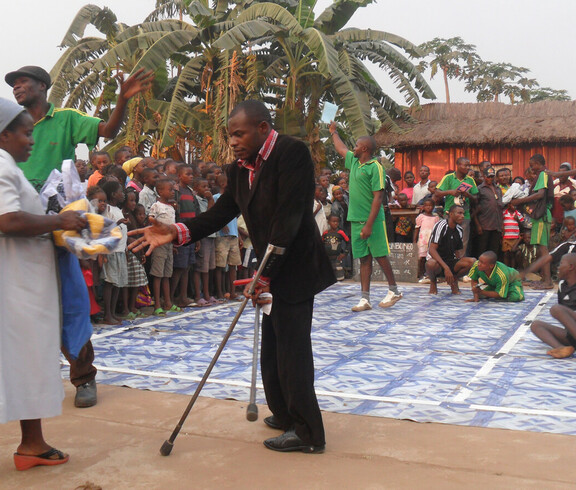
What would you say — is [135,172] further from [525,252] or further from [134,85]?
[525,252]

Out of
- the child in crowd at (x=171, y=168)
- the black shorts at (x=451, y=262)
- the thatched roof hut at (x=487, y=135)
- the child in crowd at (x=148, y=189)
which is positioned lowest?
the black shorts at (x=451, y=262)

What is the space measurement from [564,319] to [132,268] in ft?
14.5

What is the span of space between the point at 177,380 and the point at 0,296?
2018 mm

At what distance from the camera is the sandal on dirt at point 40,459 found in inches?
123

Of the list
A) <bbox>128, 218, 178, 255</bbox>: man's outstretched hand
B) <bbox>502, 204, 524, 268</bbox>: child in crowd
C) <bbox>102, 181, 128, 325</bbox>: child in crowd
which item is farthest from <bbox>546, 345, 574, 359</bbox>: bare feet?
<bbox>502, 204, 524, 268</bbox>: child in crowd

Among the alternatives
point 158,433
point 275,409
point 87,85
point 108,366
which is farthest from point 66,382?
point 87,85

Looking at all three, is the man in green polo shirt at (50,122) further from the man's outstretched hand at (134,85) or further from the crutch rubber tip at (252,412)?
the crutch rubber tip at (252,412)

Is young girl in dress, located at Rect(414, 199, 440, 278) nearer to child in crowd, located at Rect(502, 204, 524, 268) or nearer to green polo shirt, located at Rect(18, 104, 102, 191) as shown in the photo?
child in crowd, located at Rect(502, 204, 524, 268)

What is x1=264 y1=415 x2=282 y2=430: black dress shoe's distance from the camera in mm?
3723

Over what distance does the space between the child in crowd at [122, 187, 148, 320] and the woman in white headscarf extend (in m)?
4.17

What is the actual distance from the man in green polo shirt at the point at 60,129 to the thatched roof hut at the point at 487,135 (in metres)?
16.6

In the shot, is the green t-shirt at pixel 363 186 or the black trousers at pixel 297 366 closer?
the black trousers at pixel 297 366

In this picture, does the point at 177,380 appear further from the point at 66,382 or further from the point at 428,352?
the point at 428,352

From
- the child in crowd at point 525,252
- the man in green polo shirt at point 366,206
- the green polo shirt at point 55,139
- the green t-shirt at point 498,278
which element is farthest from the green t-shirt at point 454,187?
the green polo shirt at point 55,139
